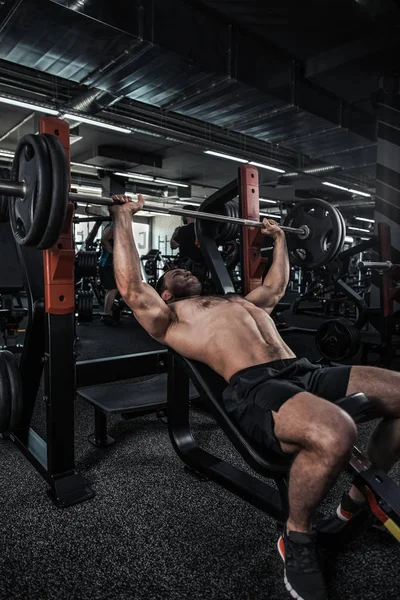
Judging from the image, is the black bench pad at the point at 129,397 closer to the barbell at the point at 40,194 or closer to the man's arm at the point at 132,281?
the man's arm at the point at 132,281

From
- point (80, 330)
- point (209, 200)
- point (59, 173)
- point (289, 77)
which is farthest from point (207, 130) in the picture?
point (59, 173)

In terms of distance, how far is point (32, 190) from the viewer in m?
1.31

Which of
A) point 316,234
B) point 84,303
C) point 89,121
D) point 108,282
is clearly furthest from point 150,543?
point 89,121

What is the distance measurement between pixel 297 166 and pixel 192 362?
23.0ft

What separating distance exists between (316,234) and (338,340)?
Result: 1.02m

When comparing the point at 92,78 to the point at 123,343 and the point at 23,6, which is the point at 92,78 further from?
the point at 123,343

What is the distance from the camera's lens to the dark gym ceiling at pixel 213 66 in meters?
3.26

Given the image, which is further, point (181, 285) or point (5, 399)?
point (181, 285)

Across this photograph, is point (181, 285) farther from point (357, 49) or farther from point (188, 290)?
point (357, 49)

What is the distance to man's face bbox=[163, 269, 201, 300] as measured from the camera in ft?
5.60

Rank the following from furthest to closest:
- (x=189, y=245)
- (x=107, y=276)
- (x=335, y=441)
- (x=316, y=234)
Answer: (x=107, y=276) < (x=189, y=245) < (x=316, y=234) < (x=335, y=441)

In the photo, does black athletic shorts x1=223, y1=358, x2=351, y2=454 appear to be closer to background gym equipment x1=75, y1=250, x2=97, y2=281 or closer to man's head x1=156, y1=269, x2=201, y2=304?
man's head x1=156, y1=269, x2=201, y2=304

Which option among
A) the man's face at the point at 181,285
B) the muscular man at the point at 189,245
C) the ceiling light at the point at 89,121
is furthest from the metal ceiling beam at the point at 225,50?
the man's face at the point at 181,285

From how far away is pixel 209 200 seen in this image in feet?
7.26
